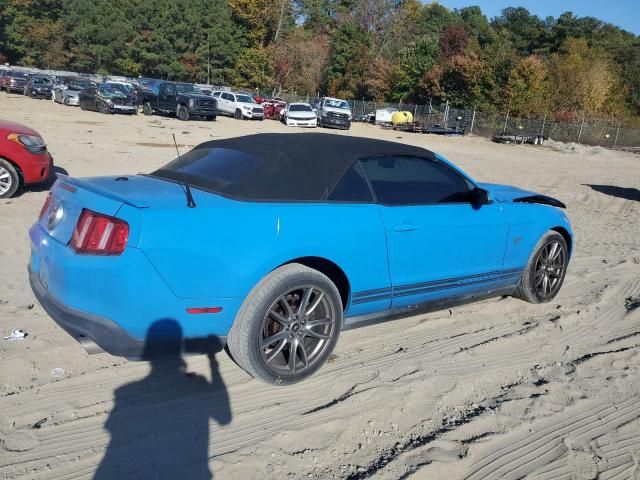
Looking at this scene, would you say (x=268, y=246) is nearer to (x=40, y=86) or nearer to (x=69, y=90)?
(x=69, y=90)

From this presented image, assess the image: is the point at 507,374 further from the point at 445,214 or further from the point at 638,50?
the point at 638,50

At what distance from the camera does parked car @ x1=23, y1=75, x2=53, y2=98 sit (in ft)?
130

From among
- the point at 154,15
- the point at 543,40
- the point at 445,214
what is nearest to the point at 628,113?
the point at 543,40

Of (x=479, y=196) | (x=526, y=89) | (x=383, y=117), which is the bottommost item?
(x=383, y=117)

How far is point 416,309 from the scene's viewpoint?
4629 mm

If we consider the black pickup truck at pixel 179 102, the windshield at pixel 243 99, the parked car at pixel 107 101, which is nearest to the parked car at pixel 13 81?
the parked car at pixel 107 101

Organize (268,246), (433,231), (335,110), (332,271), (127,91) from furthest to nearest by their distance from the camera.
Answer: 1. (335,110)
2. (127,91)
3. (433,231)
4. (332,271)
5. (268,246)

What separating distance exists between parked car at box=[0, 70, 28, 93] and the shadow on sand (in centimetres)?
4052

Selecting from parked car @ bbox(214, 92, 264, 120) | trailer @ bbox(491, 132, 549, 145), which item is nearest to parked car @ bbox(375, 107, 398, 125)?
trailer @ bbox(491, 132, 549, 145)

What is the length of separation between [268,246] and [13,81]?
154 ft

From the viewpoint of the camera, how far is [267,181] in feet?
13.0

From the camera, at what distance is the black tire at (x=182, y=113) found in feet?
101

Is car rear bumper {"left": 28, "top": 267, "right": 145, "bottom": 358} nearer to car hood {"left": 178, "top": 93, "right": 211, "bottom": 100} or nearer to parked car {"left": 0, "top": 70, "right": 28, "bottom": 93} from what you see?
car hood {"left": 178, "top": 93, "right": 211, "bottom": 100}

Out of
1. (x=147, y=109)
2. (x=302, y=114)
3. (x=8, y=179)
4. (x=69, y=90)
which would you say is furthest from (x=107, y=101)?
→ (x=8, y=179)
